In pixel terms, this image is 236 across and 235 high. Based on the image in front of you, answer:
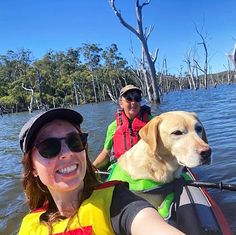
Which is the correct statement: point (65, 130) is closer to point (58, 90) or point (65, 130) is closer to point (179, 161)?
point (179, 161)

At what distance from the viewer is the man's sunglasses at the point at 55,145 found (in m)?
1.92

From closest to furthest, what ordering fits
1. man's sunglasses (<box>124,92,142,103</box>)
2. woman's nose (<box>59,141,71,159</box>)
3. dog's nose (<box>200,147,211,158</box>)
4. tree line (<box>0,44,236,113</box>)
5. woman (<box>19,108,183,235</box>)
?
woman (<box>19,108,183,235</box>) → woman's nose (<box>59,141,71,159</box>) → dog's nose (<box>200,147,211,158</box>) → man's sunglasses (<box>124,92,142,103</box>) → tree line (<box>0,44,236,113</box>)

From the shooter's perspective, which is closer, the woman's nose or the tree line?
the woman's nose

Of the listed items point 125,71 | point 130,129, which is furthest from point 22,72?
point 130,129

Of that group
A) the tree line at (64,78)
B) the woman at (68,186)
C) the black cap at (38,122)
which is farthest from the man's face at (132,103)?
the tree line at (64,78)

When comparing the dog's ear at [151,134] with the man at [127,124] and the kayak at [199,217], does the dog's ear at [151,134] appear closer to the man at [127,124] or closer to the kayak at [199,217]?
the kayak at [199,217]

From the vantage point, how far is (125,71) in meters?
84.2

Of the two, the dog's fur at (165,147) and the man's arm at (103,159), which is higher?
the dog's fur at (165,147)

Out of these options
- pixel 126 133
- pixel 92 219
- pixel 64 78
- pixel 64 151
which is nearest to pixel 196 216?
pixel 92 219

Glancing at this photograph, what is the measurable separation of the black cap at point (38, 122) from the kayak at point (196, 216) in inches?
68.2

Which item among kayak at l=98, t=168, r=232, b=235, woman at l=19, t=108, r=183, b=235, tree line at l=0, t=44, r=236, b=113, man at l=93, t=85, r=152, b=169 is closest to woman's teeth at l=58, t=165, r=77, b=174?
woman at l=19, t=108, r=183, b=235

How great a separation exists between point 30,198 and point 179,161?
1718 millimetres

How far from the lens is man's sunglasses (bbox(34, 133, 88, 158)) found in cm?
192

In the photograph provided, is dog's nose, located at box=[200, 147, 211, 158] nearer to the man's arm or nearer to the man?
the man
